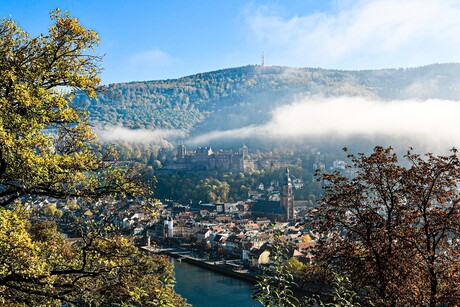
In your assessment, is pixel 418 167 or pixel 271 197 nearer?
pixel 418 167

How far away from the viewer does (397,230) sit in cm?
496

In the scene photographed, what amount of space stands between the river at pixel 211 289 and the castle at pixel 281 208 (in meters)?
25.5

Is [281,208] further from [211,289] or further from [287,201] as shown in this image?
[211,289]

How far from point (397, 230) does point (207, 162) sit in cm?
8281

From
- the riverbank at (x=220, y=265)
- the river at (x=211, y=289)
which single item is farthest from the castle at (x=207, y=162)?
the river at (x=211, y=289)

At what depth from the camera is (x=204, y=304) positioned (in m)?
23.3

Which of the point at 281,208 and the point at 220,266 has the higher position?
the point at 281,208

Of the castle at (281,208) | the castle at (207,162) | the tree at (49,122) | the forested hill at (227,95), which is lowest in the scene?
the castle at (281,208)

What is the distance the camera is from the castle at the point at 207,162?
8419 centimetres

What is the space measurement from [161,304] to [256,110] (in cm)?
17079

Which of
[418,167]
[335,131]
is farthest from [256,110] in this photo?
[418,167]

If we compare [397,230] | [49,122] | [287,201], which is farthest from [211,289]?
[287,201]

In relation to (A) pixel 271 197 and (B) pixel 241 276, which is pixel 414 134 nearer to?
(A) pixel 271 197

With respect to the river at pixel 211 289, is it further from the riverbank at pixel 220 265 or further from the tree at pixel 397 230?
the tree at pixel 397 230
